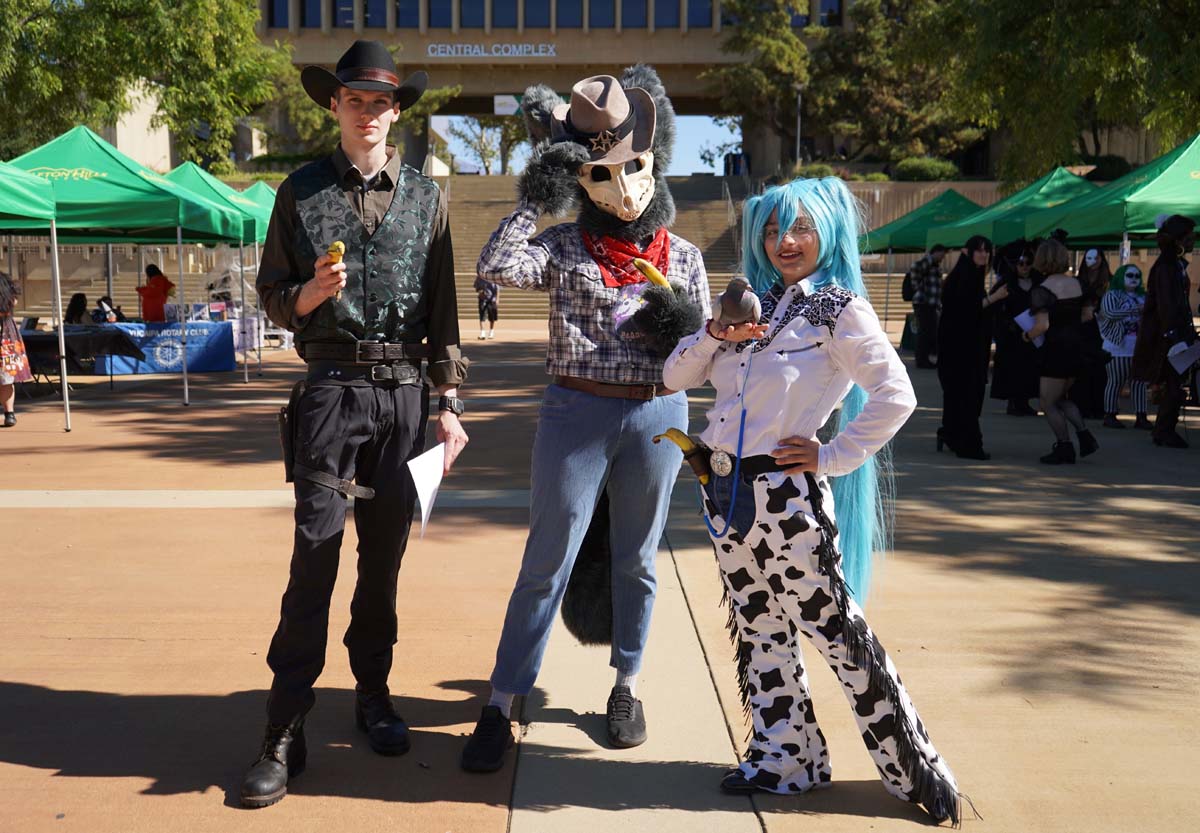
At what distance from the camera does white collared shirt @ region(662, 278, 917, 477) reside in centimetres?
309

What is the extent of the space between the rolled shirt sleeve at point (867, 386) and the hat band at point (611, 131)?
0.98 meters

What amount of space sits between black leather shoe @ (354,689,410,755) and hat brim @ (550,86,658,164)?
6.01 feet

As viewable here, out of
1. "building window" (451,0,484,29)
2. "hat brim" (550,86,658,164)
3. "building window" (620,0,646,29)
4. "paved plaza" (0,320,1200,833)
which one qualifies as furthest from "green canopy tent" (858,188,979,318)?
"building window" (451,0,484,29)

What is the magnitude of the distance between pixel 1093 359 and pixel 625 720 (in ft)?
25.1

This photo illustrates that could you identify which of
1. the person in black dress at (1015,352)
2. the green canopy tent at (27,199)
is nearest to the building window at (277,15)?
the green canopy tent at (27,199)

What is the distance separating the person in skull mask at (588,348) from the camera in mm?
3590

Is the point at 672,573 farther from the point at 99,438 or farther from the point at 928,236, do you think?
the point at 928,236

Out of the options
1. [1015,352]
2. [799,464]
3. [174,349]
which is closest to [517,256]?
[799,464]

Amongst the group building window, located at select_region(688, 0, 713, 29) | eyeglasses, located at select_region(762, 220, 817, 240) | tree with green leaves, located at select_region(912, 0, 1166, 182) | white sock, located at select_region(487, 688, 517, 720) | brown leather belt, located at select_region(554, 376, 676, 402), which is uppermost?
building window, located at select_region(688, 0, 713, 29)

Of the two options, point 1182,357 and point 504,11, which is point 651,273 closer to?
point 1182,357

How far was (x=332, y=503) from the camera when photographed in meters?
3.44

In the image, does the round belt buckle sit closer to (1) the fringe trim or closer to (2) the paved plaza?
(1) the fringe trim

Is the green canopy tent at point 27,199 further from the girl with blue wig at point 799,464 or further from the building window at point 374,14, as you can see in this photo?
the building window at point 374,14

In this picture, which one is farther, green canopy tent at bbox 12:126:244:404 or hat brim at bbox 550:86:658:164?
green canopy tent at bbox 12:126:244:404
